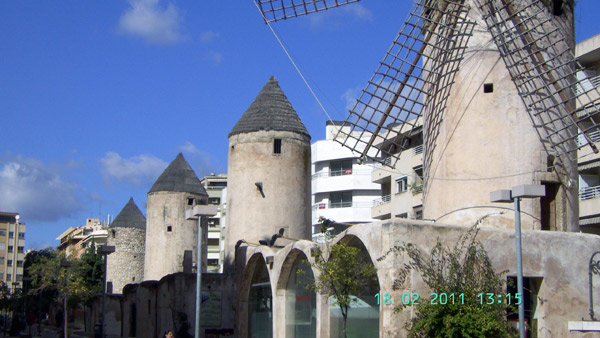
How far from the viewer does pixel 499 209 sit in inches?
625

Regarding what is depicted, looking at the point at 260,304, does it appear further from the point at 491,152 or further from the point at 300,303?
the point at 491,152

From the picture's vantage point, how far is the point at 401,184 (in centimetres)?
3481

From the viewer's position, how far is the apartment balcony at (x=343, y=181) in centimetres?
4419

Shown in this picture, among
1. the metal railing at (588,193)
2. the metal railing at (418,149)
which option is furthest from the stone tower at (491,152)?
the metal railing at (418,149)

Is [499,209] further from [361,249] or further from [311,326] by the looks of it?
[311,326]

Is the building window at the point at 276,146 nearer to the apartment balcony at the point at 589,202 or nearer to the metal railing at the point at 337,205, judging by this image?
the apartment balcony at the point at 589,202

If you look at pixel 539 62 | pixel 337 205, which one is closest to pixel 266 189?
pixel 539 62

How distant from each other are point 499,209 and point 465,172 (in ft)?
3.27

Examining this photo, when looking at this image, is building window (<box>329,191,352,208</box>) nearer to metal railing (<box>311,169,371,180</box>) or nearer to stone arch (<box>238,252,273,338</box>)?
metal railing (<box>311,169,371,180</box>)

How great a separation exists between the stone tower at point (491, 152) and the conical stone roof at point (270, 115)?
8422 millimetres

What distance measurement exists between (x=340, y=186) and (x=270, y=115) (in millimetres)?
20796

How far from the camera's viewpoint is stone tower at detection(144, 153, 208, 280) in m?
33.8

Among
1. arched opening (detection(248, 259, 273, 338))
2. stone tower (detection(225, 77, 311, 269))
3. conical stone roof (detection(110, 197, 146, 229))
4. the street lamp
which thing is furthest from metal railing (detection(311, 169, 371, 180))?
the street lamp

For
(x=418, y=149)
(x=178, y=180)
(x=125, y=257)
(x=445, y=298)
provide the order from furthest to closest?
1. (x=125, y=257)
2. (x=178, y=180)
3. (x=418, y=149)
4. (x=445, y=298)
